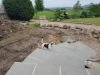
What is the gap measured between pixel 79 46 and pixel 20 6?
17529mm

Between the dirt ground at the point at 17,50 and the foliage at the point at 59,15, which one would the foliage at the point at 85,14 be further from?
the dirt ground at the point at 17,50

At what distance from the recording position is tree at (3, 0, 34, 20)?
3140 cm

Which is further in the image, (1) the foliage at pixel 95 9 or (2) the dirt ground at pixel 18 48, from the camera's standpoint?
(1) the foliage at pixel 95 9

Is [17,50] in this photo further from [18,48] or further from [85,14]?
[85,14]

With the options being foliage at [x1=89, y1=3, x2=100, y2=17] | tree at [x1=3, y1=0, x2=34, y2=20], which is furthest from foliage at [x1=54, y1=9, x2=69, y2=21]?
tree at [x1=3, y1=0, x2=34, y2=20]

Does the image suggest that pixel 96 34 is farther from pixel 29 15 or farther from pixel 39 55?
pixel 29 15

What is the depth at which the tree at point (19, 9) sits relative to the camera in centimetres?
3140

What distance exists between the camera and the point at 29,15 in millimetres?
32469

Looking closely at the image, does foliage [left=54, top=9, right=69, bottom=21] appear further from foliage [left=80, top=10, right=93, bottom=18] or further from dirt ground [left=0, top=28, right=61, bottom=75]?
dirt ground [left=0, top=28, right=61, bottom=75]

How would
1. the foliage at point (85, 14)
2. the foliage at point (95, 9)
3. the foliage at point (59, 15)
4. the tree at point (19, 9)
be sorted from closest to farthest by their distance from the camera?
the tree at point (19, 9) < the foliage at point (59, 15) < the foliage at point (85, 14) < the foliage at point (95, 9)

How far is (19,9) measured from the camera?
103 feet

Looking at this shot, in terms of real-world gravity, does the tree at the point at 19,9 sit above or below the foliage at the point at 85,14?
above

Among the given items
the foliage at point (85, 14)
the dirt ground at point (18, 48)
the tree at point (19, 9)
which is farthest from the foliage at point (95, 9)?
the dirt ground at point (18, 48)

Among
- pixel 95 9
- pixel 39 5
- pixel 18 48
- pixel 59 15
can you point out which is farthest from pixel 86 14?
pixel 18 48
